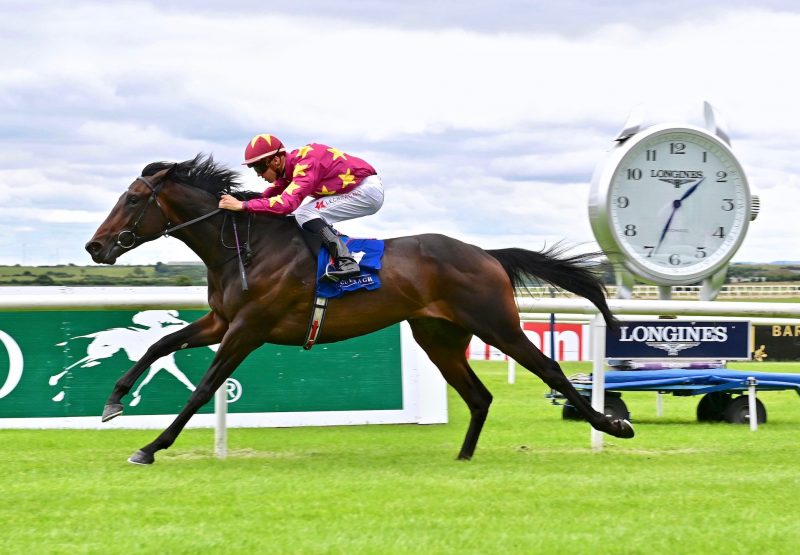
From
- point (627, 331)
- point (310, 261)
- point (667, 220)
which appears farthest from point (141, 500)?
point (667, 220)

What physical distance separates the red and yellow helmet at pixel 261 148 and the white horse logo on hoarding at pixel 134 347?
78.4 inches

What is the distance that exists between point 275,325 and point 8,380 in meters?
2.69

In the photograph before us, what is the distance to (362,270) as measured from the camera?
22.7 ft

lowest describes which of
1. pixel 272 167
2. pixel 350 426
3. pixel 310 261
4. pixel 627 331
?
pixel 350 426

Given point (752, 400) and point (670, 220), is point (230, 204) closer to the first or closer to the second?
point (670, 220)

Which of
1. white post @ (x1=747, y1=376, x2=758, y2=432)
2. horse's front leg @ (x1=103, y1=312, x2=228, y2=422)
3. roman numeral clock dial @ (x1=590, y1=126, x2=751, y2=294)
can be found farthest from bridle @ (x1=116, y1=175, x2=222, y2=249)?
white post @ (x1=747, y1=376, x2=758, y2=432)

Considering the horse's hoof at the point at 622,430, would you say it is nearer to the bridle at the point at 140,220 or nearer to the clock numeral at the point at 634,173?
the clock numeral at the point at 634,173

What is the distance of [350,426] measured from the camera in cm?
886

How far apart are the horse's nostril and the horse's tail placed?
8.05ft

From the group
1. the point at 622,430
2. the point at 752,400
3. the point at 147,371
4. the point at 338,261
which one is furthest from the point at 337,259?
the point at 752,400

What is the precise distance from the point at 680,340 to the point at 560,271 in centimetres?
142

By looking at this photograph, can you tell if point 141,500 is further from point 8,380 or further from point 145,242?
point 8,380

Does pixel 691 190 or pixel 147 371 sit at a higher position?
pixel 691 190

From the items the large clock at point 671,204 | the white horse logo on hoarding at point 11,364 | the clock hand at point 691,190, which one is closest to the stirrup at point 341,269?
the large clock at point 671,204
